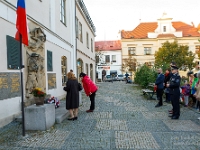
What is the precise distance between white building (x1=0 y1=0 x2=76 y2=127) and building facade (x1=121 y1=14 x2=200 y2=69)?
32.3 meters

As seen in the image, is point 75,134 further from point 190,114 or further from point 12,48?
point 190,114

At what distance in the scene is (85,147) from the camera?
4.27 m

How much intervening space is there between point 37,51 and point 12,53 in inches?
77.3

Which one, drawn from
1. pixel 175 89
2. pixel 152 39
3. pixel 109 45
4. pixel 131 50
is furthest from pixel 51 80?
pixel 109 45

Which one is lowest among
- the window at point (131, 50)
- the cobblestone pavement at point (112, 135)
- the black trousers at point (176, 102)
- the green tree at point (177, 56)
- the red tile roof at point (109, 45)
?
the cobblestone pavement at point (112, 135)

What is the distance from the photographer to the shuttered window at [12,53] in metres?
6.07

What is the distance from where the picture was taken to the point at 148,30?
46688 millimetres

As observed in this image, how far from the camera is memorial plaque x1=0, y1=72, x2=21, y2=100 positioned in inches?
225

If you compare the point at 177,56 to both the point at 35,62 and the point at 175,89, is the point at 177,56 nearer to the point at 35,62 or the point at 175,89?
the point at 175,89

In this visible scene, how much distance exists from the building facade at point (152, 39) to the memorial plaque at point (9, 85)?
1538 inches

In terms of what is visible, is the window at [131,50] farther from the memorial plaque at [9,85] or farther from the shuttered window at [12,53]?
the memorial plaque at [9,85]

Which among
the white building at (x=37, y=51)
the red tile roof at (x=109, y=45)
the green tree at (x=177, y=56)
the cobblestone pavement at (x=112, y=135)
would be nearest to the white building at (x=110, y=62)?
the red tile roof at (x=109, y=45)

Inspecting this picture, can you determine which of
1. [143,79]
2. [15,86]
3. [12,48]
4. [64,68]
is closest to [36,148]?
[15,86]

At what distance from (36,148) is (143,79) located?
14205 millimetres
